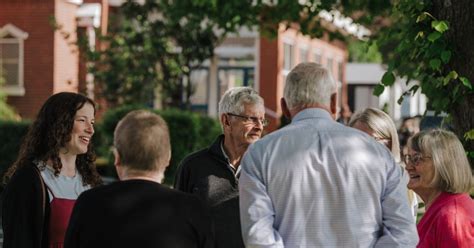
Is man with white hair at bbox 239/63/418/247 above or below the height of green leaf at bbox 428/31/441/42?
below

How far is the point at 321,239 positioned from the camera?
4.41 meters

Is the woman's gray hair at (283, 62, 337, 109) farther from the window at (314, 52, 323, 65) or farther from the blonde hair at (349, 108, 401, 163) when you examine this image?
the window at (314, 52, 323, 65)

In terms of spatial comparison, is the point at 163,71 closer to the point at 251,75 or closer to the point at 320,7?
the point at 251,75

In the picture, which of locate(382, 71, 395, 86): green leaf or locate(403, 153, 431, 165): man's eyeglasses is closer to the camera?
locate(403, 153, 431, 165): man's eyeglasses

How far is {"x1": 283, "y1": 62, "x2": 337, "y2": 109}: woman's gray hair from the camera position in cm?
451

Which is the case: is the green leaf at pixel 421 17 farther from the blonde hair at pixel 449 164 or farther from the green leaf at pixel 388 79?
the blonde hair at pixel 449 164

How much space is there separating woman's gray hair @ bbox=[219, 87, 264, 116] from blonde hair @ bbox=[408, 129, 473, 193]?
106cm

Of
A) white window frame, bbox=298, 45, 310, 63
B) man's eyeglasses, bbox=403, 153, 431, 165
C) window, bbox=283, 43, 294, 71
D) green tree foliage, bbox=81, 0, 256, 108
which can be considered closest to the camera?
man's eyeglasses, bbox=403, 153, 431, 165

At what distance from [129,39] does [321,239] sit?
1958 cm

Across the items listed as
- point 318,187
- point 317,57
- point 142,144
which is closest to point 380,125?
point 318,187

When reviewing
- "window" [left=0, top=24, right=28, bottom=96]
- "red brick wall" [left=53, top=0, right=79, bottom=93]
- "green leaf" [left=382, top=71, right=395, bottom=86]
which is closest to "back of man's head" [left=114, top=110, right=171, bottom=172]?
"green leaf" [left=382, top=71, right=395, bottom=86]

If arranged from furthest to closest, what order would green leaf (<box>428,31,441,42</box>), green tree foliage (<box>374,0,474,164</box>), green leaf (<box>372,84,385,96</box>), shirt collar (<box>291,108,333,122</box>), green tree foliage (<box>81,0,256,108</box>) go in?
green tree foliage (<box>81,0,256,108</box>) → green leaf (<box>372,84,385,96</box>) → green tree foliage (<box>374,0,474,164</box>) → green leaf (<box>428,31,441,42</box>) → shirt collar (<box>291,108,333,122</box>)

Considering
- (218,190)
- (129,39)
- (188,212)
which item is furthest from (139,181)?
(129,39)

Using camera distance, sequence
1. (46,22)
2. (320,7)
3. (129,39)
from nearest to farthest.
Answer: (320,7)
(129,39)
(46,22)
